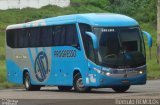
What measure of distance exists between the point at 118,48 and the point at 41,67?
6.22 m

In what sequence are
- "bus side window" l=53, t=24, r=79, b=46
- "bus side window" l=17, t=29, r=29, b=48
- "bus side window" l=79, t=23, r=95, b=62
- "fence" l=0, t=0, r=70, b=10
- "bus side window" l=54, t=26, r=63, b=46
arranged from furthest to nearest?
"fence" l=0, t=0, r=70, b=10 < "bus side window" l=17, t=29, r=29, b=48 < "bus side window" l=54, t=26, r=63, b=46 < "bus side window" l=53, t=24, r=79, b=46 < "bus side window" l=79, t=23, r=95, b=62

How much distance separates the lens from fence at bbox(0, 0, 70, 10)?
8106 cm

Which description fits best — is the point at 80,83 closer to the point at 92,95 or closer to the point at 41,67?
the point at 92,95

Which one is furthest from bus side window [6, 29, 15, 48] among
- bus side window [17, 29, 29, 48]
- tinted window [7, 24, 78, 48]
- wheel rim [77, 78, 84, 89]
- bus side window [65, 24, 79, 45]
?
wheel rim [77, 78, 84, 89]

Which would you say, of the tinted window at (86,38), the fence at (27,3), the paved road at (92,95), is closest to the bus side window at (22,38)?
the paved road at (92,95)

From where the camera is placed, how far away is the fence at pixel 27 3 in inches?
3191

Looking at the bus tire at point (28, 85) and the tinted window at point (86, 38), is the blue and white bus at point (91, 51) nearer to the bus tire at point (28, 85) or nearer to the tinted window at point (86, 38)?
the tinted window at point (86, 38)

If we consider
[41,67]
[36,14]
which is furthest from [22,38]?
[36,14]

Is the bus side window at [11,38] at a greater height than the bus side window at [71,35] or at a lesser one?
lesser

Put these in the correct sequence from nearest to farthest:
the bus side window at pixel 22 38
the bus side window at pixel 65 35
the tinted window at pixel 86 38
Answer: the tinted window at pixel 86 38 < the bus side window at pixel 65 35 < the bus side window at pixel 22 38

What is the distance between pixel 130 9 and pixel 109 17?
6088cm

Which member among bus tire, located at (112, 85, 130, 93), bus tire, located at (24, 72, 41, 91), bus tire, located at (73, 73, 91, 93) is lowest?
bus tire, located at (24, 72, 41, 91)

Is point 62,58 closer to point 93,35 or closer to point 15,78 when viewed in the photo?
point 93,35

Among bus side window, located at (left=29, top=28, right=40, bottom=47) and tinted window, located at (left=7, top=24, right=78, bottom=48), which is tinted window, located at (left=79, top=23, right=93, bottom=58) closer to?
tinted window, located at (left=7, top=24, right=78, bottom=48)
